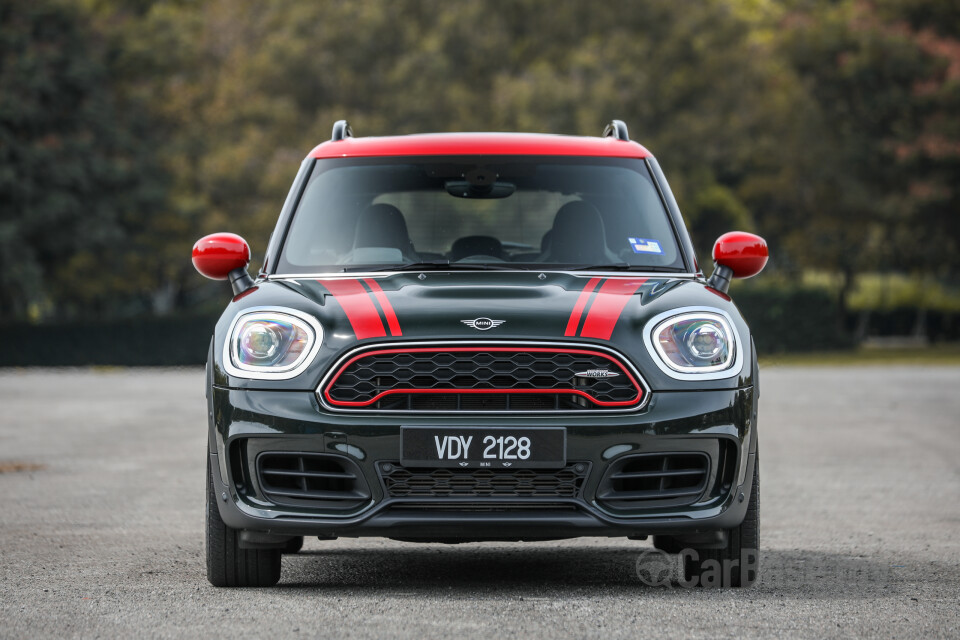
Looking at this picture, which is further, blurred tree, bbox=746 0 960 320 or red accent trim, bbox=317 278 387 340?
blurred tree, bbox=746 0 960 320

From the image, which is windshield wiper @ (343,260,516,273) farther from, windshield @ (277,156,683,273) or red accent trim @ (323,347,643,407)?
red accent trim @ (323,347,643,407)

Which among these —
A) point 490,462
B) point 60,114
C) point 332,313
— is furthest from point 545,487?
point 60,114

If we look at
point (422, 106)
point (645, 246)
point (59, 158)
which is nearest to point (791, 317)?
point (422, 106)

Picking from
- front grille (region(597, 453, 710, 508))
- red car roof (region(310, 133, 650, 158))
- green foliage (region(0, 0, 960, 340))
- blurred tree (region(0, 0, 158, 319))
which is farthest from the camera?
green foliage (region(0, 0, 960, 340))

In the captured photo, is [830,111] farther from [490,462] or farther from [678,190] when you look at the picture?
[490,462]

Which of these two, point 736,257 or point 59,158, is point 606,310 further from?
point 59,158

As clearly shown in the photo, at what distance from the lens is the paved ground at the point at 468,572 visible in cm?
541

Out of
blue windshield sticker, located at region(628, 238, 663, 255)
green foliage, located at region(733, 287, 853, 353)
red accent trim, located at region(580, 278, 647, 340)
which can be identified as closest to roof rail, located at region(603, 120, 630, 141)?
blue windshield sticker, located at region(628, 238, 663, 255)

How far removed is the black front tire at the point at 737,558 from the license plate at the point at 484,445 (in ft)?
2.99

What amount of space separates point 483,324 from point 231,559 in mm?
1401

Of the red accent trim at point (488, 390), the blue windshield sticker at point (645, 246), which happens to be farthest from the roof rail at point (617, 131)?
the red accent trim at point (488, 390)

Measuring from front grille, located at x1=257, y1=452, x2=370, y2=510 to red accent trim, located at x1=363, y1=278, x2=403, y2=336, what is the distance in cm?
50

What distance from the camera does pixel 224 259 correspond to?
656 cm

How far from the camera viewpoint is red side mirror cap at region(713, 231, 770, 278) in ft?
21.5
